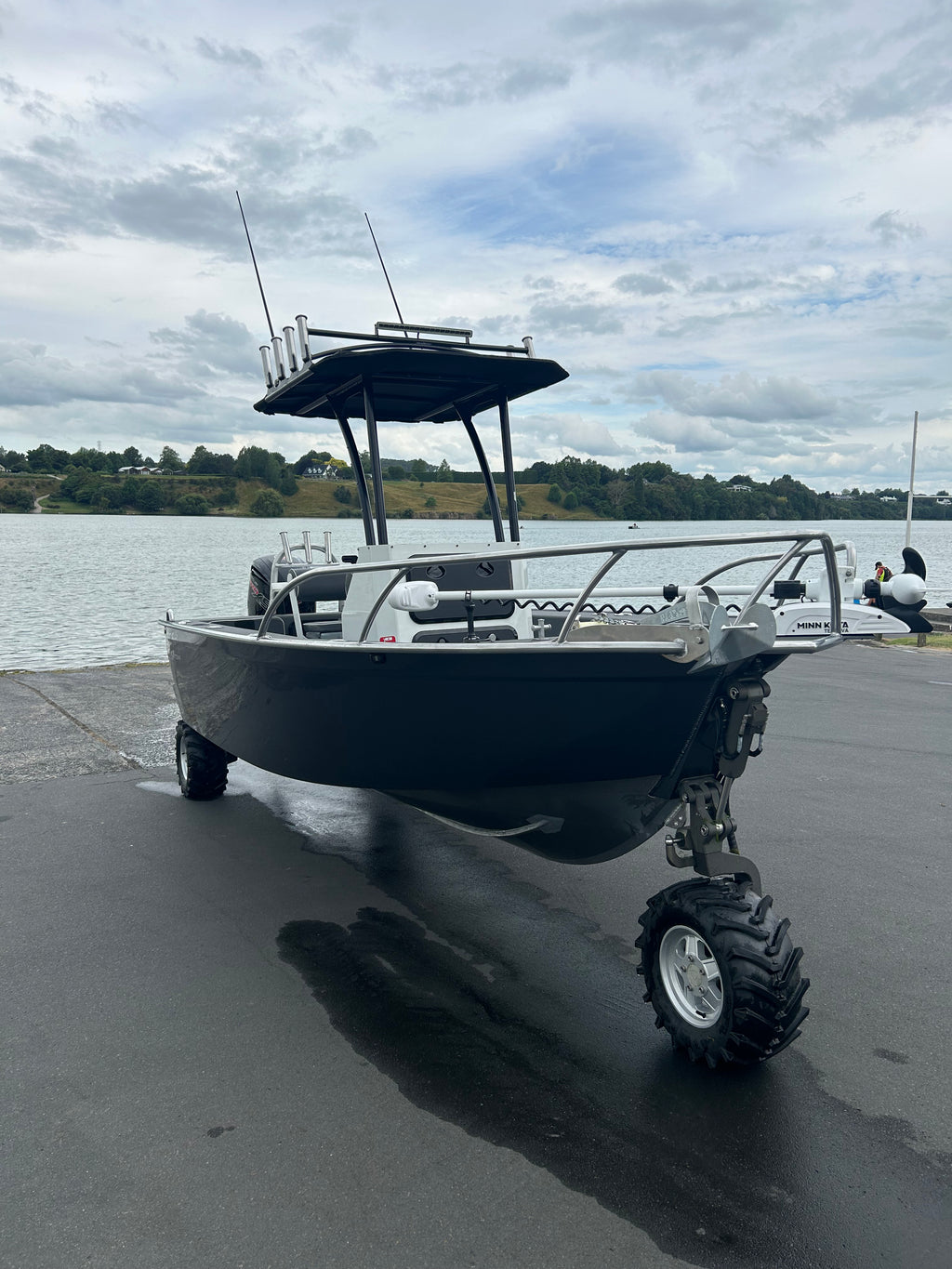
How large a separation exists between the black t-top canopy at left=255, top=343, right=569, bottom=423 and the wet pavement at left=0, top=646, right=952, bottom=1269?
265cm

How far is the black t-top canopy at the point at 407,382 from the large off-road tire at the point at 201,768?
2294 mm

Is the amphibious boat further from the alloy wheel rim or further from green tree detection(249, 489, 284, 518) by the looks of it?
green tree detection(249, 489, 284, 518)

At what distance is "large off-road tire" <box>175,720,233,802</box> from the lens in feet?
20.1

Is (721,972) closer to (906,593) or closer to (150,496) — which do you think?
(906,593)

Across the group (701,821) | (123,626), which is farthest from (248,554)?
(701,821)

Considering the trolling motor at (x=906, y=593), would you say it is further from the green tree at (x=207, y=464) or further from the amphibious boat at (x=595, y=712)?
the green tree at (x=207, y=464)

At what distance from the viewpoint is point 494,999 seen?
11.5 feet

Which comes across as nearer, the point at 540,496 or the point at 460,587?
the point at 460,587

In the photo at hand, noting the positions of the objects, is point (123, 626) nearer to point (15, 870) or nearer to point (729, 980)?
point (15, 870)

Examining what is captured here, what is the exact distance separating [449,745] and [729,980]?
136 cm

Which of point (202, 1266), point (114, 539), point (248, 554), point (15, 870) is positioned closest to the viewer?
point (202, 1266)

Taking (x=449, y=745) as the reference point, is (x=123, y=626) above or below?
below

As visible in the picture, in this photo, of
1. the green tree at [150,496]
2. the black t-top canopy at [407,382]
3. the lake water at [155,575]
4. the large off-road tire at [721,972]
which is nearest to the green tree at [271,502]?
the lake water at [155,575]

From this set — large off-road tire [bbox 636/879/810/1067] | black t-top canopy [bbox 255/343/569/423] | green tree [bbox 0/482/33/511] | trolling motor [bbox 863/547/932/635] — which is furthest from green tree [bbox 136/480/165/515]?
large off-road tire [bbox 636/879/810/1067]
